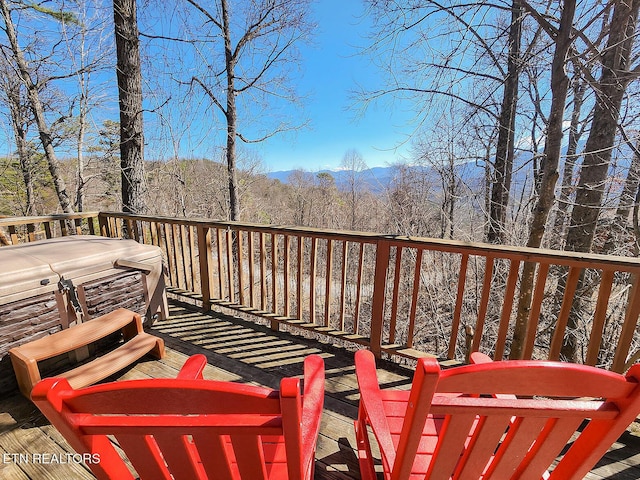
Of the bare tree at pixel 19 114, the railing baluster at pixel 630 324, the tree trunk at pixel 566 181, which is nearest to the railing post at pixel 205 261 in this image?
the railing baluster at pixel 630 324

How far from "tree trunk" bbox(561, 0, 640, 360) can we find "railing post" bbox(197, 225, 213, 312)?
13.4 feet

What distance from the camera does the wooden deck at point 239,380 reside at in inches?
60.5

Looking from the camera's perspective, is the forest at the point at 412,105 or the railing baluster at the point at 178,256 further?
the railing baluster at the point at 178,256

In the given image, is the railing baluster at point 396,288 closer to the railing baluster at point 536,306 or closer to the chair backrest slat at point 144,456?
the railing baluster at point 536,306

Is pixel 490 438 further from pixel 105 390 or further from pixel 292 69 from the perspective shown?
pixel 292 69

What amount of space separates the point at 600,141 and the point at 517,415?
469 centimetres

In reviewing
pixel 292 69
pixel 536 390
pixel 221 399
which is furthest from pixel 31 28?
pixel 536 390

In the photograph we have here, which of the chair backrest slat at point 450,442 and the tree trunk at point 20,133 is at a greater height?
the tree trunk at point 20,133

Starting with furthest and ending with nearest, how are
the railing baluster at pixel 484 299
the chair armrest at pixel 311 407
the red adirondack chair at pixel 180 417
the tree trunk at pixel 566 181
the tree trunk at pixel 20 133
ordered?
the tree trunk at pixel 20 133
the tree trunk at pixel 566 181
the railing baluster at pixel 484 299
the chair armrest at pixel 311 407
the red adirondack chair at pixel 180 417

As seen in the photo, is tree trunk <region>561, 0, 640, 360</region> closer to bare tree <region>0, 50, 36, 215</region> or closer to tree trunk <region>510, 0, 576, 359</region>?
tree trunk <region>510, 0, 576, 359</region>

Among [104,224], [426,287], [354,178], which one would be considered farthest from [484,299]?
[354,178]

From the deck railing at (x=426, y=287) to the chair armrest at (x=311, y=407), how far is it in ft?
4.12

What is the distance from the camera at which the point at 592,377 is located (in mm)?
655

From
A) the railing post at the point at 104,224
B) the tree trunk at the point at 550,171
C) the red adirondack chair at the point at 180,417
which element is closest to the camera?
the red adirondack chair at the point at 180,417
